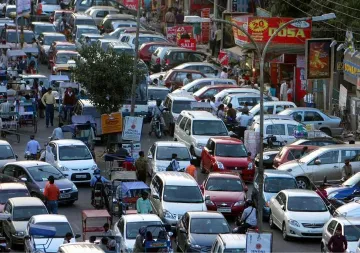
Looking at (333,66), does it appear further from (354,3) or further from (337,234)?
(337,234)

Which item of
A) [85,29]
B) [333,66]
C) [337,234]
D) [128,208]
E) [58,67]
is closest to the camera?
[337,234]

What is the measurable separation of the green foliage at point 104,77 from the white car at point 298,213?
12650 millimetres

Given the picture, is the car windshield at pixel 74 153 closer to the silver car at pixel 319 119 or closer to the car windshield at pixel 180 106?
the car windshield at pixel 180 106

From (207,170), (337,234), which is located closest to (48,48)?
(207,170)

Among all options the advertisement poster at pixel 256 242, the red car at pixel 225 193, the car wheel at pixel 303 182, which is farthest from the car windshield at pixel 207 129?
the advertisement poster at pixel 256 242

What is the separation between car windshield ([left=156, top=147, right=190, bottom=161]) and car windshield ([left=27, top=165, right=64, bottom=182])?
3.99m

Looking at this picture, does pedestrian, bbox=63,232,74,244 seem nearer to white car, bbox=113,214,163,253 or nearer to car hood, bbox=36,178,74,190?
white car, bbox=113,214,163,253

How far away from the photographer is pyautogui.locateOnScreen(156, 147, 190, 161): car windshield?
135 feet

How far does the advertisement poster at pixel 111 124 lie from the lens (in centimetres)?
4541

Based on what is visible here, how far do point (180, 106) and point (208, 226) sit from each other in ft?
59.6

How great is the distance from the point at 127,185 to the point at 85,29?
37.0 m

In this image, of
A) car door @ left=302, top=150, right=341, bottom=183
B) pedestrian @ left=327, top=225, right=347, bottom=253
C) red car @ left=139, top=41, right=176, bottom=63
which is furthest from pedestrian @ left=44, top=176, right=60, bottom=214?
red car @ left=139, top=41, right=176, bottom=63

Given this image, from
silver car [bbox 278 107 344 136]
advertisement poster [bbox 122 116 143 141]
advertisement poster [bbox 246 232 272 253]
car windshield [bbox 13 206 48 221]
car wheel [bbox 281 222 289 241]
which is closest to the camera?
advertisement poster [bbox 246 232 272 253]

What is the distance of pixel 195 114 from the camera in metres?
45.8
